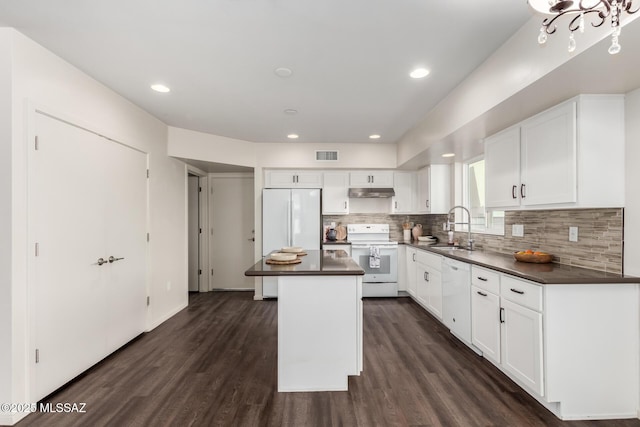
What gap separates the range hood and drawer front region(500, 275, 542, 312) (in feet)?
9.04

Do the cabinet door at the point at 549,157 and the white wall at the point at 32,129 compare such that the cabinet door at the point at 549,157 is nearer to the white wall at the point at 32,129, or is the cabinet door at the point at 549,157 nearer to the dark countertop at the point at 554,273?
the dark countertop at the point at 554,273

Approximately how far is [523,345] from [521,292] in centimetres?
38

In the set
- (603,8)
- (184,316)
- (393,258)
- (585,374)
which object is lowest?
(184,316)

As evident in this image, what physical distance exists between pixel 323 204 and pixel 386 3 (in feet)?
11.9

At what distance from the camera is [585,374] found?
1960 mm

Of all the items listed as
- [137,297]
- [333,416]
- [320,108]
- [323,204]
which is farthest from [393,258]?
[137,297]

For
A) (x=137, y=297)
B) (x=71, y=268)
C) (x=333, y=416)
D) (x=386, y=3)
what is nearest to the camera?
(x=386, y=3)

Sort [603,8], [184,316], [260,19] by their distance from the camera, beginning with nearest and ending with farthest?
[603,8]
[260,19]
[184,316]

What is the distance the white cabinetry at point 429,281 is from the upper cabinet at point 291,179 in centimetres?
206

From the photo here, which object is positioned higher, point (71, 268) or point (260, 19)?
point (260, 19)

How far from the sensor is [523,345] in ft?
7.11

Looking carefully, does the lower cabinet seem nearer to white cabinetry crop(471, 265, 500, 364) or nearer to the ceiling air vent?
white cabinetry crop(471, 265, 500, 364)

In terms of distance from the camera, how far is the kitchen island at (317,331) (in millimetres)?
2295

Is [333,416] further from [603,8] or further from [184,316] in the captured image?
[184,316]
